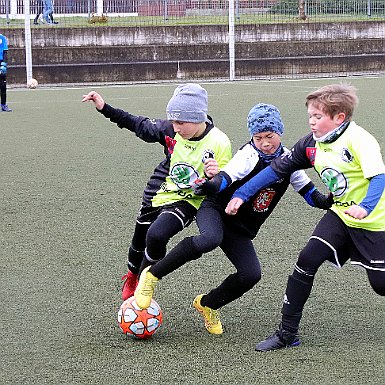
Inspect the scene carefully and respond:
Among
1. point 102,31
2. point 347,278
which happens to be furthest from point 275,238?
point 102,31

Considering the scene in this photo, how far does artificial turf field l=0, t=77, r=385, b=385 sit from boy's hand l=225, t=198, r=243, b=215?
67 centimetres

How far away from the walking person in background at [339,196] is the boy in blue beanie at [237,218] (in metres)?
0.20

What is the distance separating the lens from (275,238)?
23.9 feet

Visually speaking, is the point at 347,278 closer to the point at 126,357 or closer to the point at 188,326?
the point at 188,326

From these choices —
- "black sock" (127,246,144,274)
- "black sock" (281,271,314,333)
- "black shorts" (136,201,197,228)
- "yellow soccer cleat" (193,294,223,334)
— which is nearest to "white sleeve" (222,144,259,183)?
"black shorts" (136,201,197,228)

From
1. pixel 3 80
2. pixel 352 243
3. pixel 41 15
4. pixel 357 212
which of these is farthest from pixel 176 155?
pixel 41 15

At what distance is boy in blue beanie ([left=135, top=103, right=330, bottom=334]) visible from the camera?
16.6 feet

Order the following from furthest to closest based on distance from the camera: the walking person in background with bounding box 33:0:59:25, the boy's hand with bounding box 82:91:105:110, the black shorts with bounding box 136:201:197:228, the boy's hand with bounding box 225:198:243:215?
the walking person in background with bounding box 33:0:59:25, the boy's hand with bounding box 82:91:105:110, the black shorts with bounding box 136:201:197:228, the boy's hand with bounding box 225:198:243:215

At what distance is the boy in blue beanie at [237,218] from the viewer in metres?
5.05

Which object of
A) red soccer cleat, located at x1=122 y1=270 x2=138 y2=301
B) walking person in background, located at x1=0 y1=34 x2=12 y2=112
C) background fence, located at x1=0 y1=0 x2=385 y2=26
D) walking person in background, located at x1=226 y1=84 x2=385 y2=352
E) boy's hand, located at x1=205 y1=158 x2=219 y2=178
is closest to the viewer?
walking person in background, located at x1=226 y1=84 x2=385 y2=352

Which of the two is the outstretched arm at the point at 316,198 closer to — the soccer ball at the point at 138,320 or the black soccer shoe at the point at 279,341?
the black soccer shoe at the point at 279,341

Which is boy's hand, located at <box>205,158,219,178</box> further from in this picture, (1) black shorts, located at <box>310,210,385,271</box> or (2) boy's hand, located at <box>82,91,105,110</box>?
(2) boy's hand, located at <box>82,91,105,110</box>

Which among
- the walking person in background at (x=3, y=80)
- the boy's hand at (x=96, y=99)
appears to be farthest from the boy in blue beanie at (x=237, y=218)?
the walking person in background at (x=3, y=80)

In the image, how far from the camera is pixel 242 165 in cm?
511
